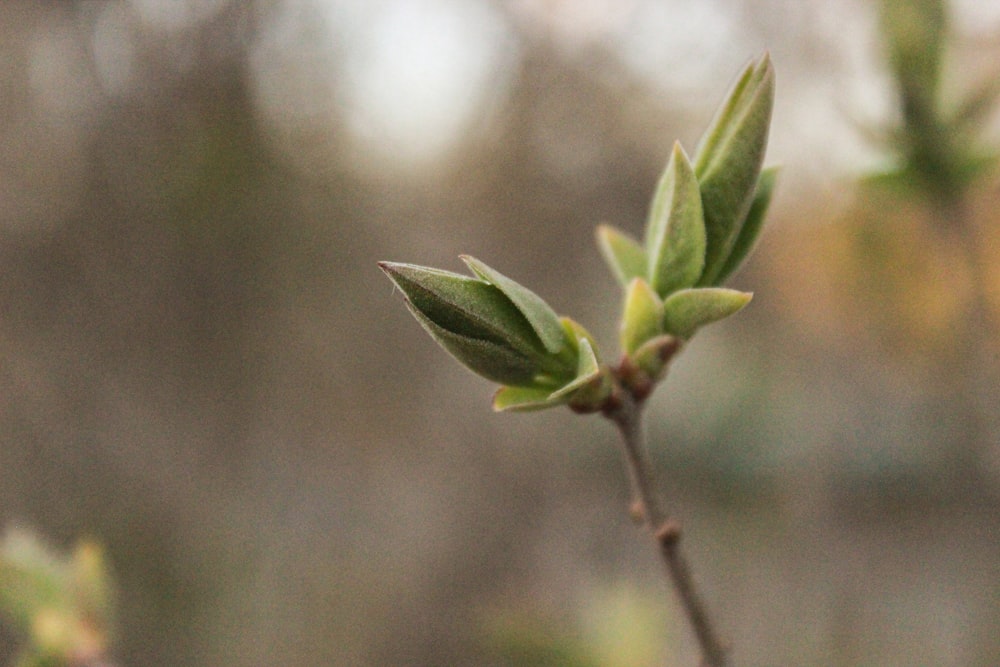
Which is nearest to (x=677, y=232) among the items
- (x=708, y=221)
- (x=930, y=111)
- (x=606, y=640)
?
(x=708, y=221)

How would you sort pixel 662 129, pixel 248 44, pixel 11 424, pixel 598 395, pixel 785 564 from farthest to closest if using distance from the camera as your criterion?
pixel 662 129
pixel 248 44
pixel 11 424
pixel 785 564
pixel 598 395

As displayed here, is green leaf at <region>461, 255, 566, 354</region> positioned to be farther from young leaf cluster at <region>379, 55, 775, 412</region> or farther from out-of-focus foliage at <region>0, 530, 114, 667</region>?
out-of-focus foliage at <region>0, 530, 114, 667</region>

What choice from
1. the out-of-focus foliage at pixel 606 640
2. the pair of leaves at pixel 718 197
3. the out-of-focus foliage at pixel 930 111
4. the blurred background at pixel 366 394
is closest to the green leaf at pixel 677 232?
the pair of leaves at pixel 718 197

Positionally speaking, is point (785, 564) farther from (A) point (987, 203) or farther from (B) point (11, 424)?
(B) point (11, 424)

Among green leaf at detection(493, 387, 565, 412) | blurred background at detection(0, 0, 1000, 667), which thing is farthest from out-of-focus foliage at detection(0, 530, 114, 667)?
blurred background at detection(0, 0, 1000, 667)

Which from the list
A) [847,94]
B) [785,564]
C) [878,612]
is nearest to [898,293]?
[847,94]

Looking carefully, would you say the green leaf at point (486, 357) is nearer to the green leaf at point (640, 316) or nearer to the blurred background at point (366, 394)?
the green leaf at point (640, 316)
